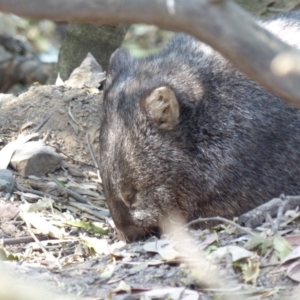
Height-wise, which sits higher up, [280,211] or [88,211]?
[88,211]

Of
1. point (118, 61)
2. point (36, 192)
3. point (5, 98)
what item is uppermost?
point (5, 98)

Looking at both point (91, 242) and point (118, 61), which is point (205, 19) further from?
point (118, 61)

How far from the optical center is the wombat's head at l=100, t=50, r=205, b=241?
15.4 feet

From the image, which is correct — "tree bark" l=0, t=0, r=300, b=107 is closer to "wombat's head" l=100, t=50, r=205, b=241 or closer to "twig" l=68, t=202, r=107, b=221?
"wombat's head" l=100, t=50, r=205, b=241

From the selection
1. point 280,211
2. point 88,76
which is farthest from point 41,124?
point 280,211

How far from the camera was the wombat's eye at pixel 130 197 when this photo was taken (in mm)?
4680

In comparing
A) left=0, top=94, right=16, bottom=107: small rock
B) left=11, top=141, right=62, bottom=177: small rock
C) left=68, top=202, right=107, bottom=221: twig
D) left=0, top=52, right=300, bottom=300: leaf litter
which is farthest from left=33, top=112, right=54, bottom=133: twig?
left=68, top=202, right=107, bottom=221: twig

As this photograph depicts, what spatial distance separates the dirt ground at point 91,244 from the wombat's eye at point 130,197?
0.25m

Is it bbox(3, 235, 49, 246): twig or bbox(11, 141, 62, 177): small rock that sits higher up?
bbox(11, 141, 62, 177): small rock

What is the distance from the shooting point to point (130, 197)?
4688mm

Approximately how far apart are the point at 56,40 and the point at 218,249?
1011 cm

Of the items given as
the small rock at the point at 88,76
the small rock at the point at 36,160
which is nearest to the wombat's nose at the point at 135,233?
the small rock at the point at 36,160

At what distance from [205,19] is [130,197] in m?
2.87

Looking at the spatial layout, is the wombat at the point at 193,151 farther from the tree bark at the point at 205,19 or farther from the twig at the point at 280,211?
the tree bark at the point at 205,19
